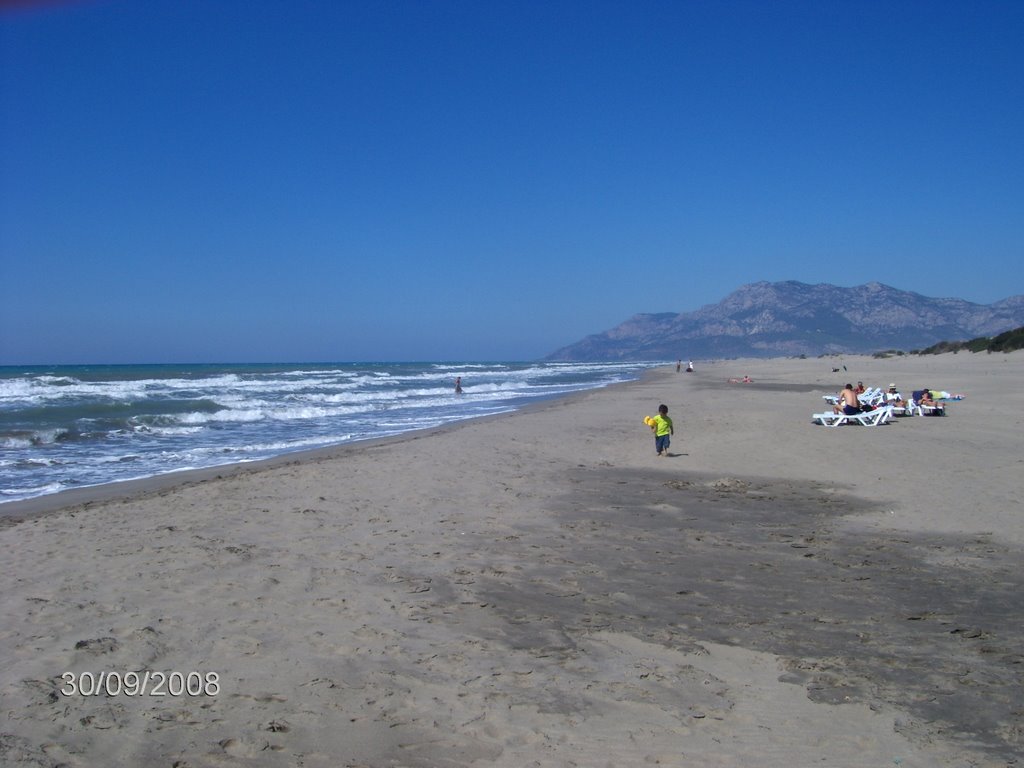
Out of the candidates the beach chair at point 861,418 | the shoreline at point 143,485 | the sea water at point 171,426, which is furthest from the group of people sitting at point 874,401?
the sea water at point 171,426

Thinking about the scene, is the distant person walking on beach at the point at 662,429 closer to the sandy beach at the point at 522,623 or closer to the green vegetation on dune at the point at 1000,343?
the sandy beach at the point at 522,623

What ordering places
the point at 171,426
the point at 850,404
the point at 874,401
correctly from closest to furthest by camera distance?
1. the point at 850,404
2. the point at 874,401
3. the point at 171,426

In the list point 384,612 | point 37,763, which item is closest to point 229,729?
point 37,763

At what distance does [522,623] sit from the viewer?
479 centimetres

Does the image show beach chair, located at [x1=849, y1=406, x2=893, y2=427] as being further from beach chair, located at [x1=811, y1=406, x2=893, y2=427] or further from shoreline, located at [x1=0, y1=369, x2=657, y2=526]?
shoreline, located at [x1=0, y1=369, x2=657, y2=526]

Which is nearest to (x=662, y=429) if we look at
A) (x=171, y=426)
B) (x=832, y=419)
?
(x=832, y=419)

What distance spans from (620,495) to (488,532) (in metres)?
2.65

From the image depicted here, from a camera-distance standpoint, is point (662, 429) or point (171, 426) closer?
point (662, 429)
